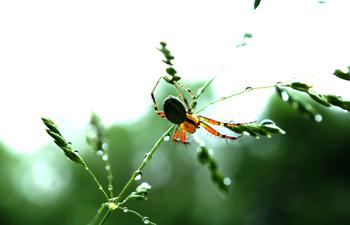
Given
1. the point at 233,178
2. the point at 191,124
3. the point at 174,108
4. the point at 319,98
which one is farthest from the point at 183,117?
the point at 233,178

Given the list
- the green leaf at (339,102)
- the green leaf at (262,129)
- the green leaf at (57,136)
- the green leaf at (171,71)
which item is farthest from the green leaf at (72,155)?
the green leaf at (339,102)

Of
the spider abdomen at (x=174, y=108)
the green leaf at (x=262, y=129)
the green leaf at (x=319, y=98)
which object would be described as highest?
the green leaf at (x=319, y=98)

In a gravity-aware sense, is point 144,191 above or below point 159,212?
above

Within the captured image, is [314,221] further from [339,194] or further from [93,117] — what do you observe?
[93,117]

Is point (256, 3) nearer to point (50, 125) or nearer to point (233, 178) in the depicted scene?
point (50, 125)

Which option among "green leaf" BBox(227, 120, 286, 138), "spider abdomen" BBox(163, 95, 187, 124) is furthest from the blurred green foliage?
"green leaf" BBox(227, 120, 286, 138)

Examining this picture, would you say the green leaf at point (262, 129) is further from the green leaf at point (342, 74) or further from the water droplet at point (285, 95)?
the green leaf at point (342, 74)

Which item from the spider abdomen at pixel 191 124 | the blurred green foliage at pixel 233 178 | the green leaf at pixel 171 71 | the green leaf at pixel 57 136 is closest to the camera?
the green leaf at pixel 57 136

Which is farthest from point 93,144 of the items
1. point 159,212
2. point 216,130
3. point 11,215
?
point 11,215
